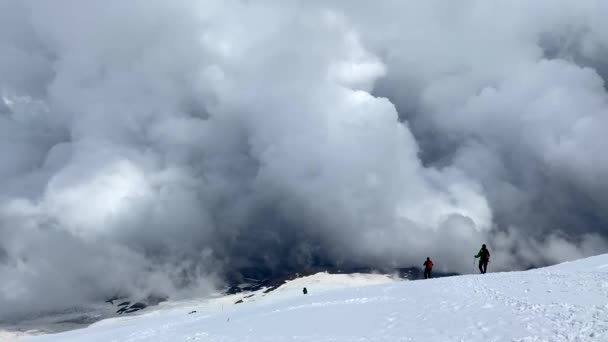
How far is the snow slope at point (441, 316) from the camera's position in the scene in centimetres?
2282

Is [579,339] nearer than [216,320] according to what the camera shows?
Yes

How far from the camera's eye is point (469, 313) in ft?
88.3

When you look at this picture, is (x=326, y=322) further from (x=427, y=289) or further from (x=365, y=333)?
(x=427, y=289)

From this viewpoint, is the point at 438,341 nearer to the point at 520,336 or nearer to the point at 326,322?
the point at 520,336

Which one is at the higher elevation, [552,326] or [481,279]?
[481,279]

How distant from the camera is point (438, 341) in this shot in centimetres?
2275

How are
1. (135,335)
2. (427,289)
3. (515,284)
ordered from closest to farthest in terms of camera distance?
(515,284)
(427,289)
(135,335)

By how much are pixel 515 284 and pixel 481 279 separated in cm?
480

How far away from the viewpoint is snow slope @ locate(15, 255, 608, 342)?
22820mm

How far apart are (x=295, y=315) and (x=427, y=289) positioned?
9.43 m

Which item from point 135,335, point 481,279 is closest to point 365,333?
point 481,279

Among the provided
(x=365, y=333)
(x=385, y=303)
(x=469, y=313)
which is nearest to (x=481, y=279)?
(x=385, y=303)

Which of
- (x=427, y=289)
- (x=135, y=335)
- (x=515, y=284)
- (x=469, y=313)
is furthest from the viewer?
(x=135, y=335)

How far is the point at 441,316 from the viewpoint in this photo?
27.3 metres
